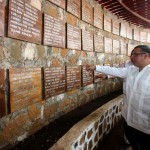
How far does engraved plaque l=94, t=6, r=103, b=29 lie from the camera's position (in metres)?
4.67

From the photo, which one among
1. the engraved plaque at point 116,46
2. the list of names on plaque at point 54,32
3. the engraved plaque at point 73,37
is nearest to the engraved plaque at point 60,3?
the list of names on plaque at point 54,32

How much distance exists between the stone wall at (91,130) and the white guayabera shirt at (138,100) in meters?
0.69

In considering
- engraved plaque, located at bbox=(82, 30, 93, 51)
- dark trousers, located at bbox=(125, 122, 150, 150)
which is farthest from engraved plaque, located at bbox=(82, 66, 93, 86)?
dark trousers, located at bbox=(125, 122, 150, 150)

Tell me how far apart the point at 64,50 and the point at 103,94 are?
2.35m

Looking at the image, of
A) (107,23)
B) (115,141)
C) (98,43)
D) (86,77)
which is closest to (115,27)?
(107,23)

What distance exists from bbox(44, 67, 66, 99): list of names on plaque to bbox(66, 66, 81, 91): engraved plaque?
187mm

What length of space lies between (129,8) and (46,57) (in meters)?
3.37

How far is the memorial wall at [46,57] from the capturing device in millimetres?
2254

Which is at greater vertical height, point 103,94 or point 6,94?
point 6,94

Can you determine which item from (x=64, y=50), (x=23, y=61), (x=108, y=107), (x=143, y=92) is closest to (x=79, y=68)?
(x=64, y=50)

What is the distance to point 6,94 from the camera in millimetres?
2238

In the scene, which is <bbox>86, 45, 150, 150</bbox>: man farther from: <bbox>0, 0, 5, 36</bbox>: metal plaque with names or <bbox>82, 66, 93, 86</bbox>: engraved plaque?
<bbox>82, 66, 93, 86</bbox>: engraved plaque

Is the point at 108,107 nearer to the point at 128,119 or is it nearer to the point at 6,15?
the point at 128,119

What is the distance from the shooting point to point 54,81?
3.17 metres
